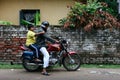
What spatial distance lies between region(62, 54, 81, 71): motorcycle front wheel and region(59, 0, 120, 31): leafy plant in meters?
1.61

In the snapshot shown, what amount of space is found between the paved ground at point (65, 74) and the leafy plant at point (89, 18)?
1870 mm

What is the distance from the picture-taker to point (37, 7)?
66.1 feet

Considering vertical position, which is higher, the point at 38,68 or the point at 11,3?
the point at 11,3

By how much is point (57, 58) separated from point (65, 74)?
0.75 meters

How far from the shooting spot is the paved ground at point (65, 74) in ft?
44.1

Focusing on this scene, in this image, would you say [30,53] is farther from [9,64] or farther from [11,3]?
[11,3]

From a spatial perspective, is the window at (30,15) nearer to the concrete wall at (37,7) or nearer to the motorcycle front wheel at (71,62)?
the concrete wall at (37,7)

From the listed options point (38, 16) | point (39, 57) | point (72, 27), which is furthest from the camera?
point (38, 16)

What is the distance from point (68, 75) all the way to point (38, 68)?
138 cm

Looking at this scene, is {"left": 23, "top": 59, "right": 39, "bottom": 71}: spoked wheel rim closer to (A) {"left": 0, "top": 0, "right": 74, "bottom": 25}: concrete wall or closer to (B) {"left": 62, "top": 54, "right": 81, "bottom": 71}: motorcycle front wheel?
(B) {"left": 62, "top": 54, "right": 81, "bottom": 71}: motorcycle front wheel

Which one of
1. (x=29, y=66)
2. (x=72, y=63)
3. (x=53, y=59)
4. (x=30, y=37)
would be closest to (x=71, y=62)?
(x=72, y=63)

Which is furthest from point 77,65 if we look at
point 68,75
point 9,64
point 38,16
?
point 38,16

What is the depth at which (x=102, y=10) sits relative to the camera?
16891 mm

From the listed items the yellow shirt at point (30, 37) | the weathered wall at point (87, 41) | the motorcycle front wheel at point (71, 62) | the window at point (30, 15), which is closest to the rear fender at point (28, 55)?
the yellow shirt at point (30, 37)
